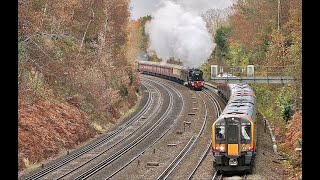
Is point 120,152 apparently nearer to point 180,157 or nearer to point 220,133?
point 180,157

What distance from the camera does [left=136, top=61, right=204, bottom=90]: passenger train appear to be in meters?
50.8

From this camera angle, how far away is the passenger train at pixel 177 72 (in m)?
50.8

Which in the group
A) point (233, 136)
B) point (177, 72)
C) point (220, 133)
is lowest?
point (233, 136)

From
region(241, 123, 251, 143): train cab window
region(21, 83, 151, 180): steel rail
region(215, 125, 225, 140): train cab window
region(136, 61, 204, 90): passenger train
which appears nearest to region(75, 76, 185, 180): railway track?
region(21, 83, 151, 180): steel rail

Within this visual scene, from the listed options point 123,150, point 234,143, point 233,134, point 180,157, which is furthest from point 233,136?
point 123,150

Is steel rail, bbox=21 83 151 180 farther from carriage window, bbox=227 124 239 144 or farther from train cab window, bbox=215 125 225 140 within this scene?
carriage window, bbox=227 124 239 144

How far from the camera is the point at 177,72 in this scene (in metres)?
56.9

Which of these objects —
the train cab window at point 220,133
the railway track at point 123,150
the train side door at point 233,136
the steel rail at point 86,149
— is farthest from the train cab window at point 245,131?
the steel rail at point 86,149

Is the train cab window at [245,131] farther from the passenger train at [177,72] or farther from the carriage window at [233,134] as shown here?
the passenger train at [177,72]

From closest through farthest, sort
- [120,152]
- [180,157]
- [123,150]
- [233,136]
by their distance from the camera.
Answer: [233,136]
[180,157]
[120,152]
[123,150]

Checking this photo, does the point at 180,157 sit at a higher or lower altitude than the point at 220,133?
lower

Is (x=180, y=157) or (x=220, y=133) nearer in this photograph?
(x=220, y=133)
